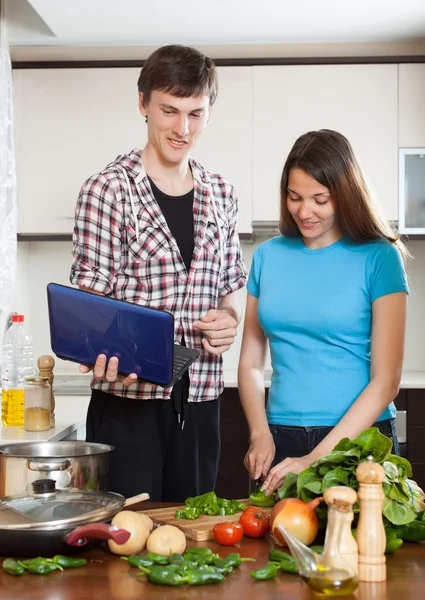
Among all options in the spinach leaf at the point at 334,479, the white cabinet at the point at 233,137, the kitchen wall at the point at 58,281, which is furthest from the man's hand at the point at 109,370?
the kitchen wall at the point at 58,281

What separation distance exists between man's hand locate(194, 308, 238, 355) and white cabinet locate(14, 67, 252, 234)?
1.63 meters

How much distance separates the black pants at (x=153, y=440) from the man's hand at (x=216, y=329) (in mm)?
112

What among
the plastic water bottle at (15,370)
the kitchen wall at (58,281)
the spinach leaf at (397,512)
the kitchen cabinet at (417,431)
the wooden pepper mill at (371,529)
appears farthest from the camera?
the kitchen wall at (58,281)

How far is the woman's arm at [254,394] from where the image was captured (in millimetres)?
1711

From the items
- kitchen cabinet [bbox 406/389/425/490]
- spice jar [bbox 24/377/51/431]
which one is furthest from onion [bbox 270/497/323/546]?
kitchen cabinet [bbox 406/389/425/490]

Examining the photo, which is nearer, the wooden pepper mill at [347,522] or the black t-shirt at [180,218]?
the wooden pepper mill at [347,522]

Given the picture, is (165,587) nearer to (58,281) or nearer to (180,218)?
(180,218)

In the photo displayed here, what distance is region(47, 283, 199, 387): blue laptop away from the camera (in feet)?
4.98

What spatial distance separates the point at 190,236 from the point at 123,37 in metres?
1.70

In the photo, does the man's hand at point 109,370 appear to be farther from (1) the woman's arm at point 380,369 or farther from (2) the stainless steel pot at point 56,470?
(1) the woman's arm at point 380,369

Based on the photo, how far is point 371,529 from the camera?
1.14 m

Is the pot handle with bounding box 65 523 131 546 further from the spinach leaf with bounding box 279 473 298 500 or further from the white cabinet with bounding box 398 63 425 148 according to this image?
the white cabinet with bounding box 398 63 425 148

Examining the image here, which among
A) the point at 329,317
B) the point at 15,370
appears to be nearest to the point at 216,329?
the point at 329,317

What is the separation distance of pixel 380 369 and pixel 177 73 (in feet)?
2.55
